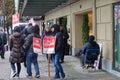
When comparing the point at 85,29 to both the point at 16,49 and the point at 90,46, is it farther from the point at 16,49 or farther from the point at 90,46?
the point at 16,49

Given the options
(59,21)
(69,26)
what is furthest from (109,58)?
(59,21)

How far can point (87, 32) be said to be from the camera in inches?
814

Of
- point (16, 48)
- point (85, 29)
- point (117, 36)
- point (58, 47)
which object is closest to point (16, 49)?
point (16, 48)

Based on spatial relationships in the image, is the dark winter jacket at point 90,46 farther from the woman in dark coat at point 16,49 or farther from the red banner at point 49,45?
the woman in dark coat at point 16,49

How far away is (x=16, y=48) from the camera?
1215 centimetres

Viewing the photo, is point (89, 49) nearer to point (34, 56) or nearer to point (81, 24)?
point (34, 56)

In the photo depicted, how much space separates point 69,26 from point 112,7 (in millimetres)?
9539

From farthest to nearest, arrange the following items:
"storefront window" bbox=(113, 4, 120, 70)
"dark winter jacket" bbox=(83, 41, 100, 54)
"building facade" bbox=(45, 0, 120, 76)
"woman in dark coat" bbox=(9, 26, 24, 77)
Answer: "dark winter jacket" bbox=(83, 41, 100, 54) < "building facade" bbox=(45, 0, 120, 76) < "storefront window" bbox=(113, 4, 120, 70) < "woman in dark coat" bbox=(9, 26, 24, 77)

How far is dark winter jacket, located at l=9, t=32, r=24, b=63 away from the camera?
12.1 m

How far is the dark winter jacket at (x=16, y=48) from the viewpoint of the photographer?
1212 cm

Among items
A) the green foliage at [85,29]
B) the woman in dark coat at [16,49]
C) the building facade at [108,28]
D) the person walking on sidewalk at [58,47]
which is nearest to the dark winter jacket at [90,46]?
the building facade at [108,28]

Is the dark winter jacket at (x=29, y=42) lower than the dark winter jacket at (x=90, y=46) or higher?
higher

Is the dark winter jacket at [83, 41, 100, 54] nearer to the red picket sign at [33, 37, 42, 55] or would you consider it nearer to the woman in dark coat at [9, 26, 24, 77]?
the red picket sign at [33, 37, 42, 55]

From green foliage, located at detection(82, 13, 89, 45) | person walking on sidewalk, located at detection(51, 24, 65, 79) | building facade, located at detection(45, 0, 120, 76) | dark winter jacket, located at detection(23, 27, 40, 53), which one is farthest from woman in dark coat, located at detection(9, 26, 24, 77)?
green foliage, located at detection(82, 13, 89, 45)
